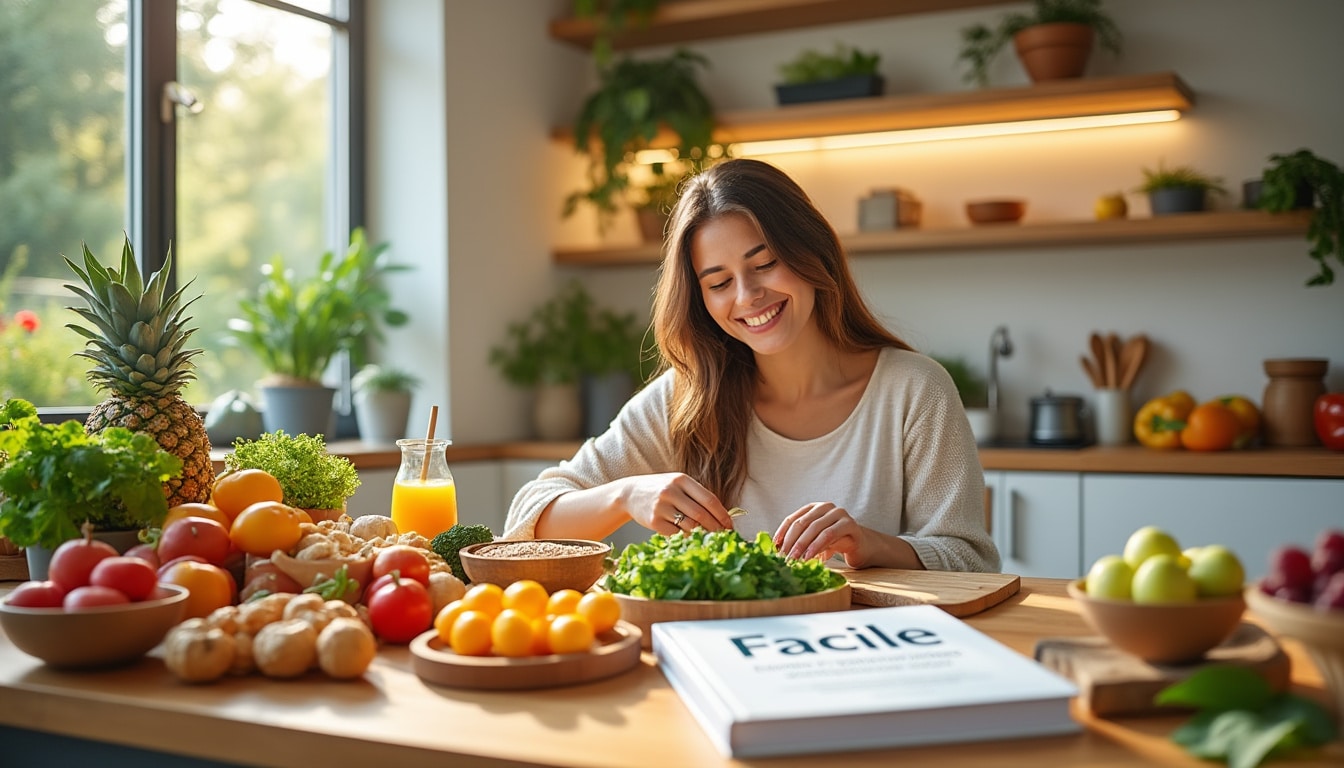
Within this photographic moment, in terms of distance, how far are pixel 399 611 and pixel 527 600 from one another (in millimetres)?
180

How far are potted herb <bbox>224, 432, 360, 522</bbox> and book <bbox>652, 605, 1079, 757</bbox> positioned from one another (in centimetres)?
75

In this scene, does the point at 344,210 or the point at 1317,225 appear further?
the point at 344,210

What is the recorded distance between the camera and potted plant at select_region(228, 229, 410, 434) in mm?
3377

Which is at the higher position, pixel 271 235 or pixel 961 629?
pixel 271 235

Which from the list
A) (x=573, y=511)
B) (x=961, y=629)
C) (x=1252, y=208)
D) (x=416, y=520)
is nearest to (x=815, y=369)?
(x=573, y=511)

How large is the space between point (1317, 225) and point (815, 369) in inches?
73.0

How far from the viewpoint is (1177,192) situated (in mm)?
3480

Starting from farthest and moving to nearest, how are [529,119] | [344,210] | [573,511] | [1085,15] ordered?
1. [529,119]
2. [344,210]
3. [1085,15]
4. [573,511]

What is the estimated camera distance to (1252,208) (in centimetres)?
340

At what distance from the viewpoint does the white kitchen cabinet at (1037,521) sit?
322cm

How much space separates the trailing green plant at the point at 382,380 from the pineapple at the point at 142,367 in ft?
6.32

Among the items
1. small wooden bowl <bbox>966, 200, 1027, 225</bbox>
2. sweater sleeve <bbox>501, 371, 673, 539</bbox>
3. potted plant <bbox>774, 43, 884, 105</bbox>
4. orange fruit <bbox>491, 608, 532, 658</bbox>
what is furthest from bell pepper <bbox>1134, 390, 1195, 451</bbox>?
orange fruit <bbox>491, 608, 532, 658</bbox>

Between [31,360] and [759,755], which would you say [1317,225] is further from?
[31,360]

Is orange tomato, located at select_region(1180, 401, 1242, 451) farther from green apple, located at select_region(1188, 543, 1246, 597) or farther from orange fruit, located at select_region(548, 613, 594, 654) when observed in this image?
orange fruit, located at select_region(548, 613, 594, 654)
